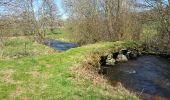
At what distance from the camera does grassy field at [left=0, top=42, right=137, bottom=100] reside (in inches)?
531

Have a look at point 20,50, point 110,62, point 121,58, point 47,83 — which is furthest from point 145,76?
point 20,50

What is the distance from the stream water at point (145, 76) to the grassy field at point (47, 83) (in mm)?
2633

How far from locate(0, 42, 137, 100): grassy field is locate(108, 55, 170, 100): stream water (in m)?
2.63

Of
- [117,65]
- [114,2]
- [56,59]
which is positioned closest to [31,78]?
[56,59]

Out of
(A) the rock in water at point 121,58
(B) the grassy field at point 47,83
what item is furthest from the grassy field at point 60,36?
(B) the grassy field at point 47,83

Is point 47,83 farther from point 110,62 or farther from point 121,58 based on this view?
point 121,58

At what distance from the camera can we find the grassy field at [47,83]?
13.5m

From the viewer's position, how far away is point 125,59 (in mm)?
30547

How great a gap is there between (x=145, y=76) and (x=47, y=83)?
33.8 ft

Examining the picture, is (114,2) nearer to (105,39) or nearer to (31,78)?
(105,39)

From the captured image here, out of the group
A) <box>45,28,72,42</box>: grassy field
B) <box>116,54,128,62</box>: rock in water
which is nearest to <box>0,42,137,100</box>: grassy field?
<box>116,54,128,62</box>: rock in water

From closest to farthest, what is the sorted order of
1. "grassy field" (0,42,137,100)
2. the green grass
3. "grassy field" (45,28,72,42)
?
"grassy field" (0,42,137,100) → the green grass → "grassy field" (45,28,72,42)

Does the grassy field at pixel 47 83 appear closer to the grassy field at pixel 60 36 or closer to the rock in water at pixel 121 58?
the rock in water at pixel 121 58

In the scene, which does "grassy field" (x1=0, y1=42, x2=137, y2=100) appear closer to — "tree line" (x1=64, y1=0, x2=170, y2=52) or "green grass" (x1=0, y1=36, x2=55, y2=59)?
"green grass" (x1=0, y1=36, x2=55, y2=59)
